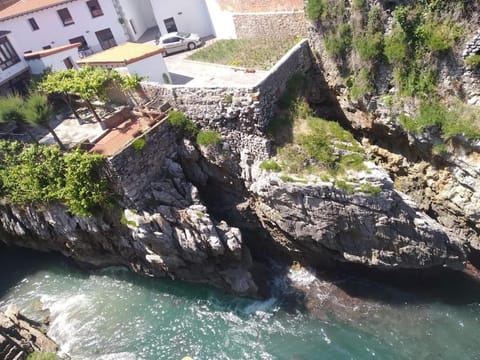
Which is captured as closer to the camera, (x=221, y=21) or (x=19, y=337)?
(x=19, y=337)

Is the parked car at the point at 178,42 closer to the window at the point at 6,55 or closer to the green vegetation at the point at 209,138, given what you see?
the window at the point at 6,55

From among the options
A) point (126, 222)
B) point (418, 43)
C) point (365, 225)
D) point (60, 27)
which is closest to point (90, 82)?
point (126, 222)

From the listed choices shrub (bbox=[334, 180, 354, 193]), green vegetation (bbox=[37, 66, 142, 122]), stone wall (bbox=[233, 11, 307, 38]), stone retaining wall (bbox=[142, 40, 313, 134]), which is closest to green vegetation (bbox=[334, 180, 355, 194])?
shrub (bbox=[334, 180, 354, 193])

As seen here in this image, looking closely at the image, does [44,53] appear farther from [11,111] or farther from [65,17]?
[11,111]

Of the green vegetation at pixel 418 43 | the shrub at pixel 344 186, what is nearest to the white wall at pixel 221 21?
the green vegetation at pixel 418 43

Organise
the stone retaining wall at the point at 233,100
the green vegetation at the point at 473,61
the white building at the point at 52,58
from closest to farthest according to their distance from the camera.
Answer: the green vegetation at the point at 473,61 < the stone retaining wall at the point at 233,100 < the white building at the point at 52,58

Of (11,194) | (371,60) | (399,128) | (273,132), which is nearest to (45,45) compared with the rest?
(11,194)
